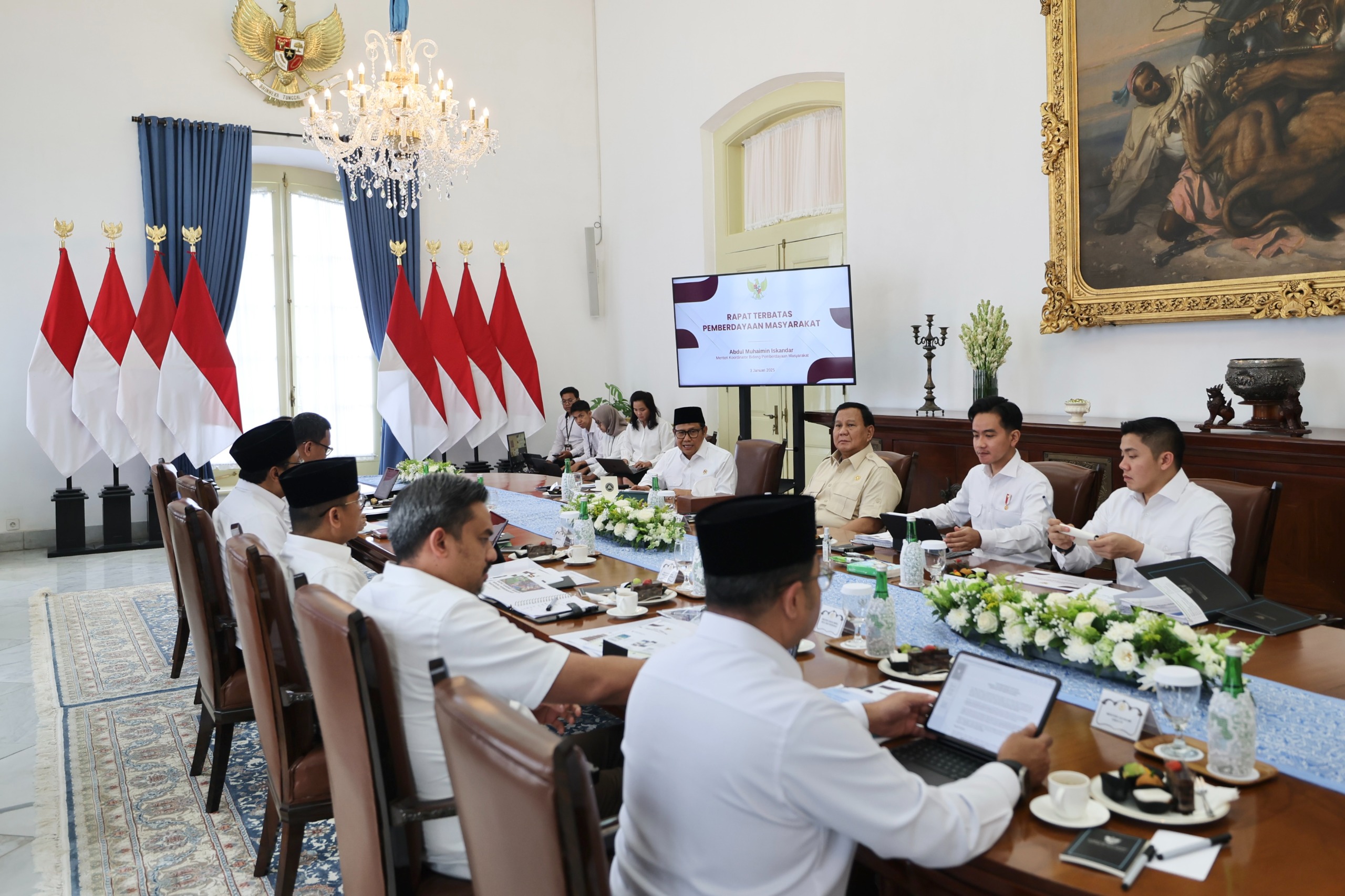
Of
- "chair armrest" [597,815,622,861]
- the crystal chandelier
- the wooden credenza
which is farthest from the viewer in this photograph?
the crystal chandelier

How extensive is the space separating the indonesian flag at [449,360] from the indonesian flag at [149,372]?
225 centimetres

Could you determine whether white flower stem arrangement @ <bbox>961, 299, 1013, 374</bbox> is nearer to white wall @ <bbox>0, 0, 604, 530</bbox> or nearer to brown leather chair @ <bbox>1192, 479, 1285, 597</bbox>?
brown leather chair @ <bbox>1192, 479, 1285, 597</bbox>

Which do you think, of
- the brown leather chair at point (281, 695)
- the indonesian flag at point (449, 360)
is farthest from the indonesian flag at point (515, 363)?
the brown leather chair at point (281, 695)

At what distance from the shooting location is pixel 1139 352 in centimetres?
534

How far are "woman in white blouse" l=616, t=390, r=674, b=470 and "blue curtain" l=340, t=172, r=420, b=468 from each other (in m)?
2.49

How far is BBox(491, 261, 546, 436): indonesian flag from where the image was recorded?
977cm

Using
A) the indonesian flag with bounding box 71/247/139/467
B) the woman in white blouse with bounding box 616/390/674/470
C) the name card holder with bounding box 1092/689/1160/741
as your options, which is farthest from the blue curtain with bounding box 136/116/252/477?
the name card holder with bounding box 1092/689/1160/741

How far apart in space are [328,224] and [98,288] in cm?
225

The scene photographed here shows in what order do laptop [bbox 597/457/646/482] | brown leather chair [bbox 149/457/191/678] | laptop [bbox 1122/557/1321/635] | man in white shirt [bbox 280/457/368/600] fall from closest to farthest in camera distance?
laptop [bbox 1122/557/1321/635]
man in white shirt [bbox 280/457/368/600]
brown leather chair [bbox 149/457/191/678]
laptop [bbox 597/457/646/482]

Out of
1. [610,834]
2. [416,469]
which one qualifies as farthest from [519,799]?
[416,469]

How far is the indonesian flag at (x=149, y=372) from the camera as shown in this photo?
7938mm

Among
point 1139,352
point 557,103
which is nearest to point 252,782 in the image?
point 1139,352

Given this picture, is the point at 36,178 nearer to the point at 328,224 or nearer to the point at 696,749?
the point at 328,224

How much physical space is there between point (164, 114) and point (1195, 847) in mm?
9536
